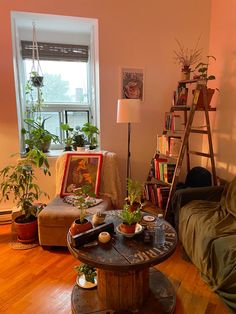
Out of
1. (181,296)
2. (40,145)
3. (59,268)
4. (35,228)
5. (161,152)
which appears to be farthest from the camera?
(40,145)

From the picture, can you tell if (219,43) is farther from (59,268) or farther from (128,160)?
(59,268)

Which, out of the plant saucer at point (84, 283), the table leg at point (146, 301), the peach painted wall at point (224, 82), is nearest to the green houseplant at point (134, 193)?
the table leg at point (146, 301)

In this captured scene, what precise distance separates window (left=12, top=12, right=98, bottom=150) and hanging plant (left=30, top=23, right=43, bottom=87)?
0.04 meters

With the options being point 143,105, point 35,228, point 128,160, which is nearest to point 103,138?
point 128,160

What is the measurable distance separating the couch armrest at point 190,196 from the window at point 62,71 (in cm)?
153

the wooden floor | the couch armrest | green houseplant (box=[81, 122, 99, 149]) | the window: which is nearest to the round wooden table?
the wooden floor

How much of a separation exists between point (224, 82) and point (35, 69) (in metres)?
2.28

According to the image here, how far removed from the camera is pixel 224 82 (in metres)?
2.62

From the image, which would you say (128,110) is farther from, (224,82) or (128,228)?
(128,228)

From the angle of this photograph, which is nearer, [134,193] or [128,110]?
[134,193]

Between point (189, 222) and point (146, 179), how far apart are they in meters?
1.09

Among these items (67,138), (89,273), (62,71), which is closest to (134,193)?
(89,273)

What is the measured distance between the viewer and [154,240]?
1.46m

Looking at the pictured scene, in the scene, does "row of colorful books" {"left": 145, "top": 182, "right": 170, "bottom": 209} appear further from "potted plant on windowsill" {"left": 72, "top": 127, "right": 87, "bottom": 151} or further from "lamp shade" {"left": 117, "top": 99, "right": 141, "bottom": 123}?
"potted plant on windowsill" {"left": 72, "top": 127, "right": 87, "bottom": 151}
